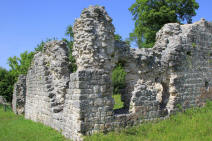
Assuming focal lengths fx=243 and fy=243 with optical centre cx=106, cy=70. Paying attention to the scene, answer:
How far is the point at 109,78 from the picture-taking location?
26.0 feet

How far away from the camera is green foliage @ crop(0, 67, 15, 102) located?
71.7ft

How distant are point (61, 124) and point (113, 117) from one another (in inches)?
87.1

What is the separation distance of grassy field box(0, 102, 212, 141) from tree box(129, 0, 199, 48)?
46.5 feet

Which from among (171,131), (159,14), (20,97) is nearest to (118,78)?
(159,14)

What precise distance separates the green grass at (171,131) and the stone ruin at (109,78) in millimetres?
299

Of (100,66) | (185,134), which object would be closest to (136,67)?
(100,66)

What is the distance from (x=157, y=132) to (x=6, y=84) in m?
17.9

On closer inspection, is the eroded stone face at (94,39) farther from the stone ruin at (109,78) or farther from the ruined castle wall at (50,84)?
the ruined castle wall at (50,84)

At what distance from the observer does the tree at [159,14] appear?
893 inches

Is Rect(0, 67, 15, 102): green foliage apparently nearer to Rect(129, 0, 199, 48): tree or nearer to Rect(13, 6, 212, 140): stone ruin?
Rect(13, 6, 212, 140): stone ruin

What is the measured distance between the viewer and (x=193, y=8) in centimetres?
2395

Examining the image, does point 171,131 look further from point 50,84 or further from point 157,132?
point 50,84

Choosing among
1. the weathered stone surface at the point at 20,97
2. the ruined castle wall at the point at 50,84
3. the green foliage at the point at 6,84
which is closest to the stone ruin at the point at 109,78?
the ruined castle wall at the point at 50,84

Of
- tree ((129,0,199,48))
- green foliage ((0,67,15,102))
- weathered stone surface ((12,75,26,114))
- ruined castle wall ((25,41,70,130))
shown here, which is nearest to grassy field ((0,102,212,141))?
ruined castle wall ((25,41,70,130))
